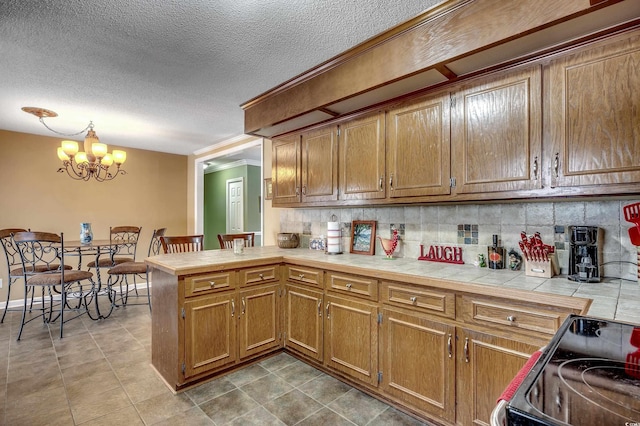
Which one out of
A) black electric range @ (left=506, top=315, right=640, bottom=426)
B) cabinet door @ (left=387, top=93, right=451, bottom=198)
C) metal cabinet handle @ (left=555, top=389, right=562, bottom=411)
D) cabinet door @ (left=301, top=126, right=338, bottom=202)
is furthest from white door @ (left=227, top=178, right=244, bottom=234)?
metal cabinet handle @ (left=555, top=389, right=562, bottom=411)

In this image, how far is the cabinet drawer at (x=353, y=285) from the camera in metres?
2.08

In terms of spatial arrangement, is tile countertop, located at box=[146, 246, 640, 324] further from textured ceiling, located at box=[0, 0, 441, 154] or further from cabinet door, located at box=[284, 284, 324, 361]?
textured ceiling, located at box=[0, 0, 441, 154]

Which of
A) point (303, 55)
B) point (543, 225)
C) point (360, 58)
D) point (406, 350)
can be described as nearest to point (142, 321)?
point (406, 350)

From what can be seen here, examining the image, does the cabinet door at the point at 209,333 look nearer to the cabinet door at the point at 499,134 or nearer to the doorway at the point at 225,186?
the cabinet door at the point at 499,134

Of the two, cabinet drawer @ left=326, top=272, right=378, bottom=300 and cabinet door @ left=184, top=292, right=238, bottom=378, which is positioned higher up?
cabinet drawer @ left=326, top=272, right=378, bottom=300

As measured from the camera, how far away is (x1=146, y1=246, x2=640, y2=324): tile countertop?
128 cm

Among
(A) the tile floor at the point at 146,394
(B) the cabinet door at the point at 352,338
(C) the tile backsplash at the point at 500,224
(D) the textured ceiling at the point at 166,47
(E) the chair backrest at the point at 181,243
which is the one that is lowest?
(A) the tile floor at the point at 146,394

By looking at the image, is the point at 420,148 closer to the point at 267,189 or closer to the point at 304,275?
the point at 304,275

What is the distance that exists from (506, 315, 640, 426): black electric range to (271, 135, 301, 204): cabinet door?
250cm

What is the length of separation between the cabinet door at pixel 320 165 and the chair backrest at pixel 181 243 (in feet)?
4.29

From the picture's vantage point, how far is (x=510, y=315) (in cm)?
151

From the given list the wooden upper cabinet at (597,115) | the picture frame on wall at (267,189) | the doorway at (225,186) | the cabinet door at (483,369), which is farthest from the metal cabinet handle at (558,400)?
the doorway at (225,186)

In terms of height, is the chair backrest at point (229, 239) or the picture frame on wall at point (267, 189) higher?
the picture frame on wall at point (267, 189)

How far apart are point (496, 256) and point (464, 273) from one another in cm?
31
